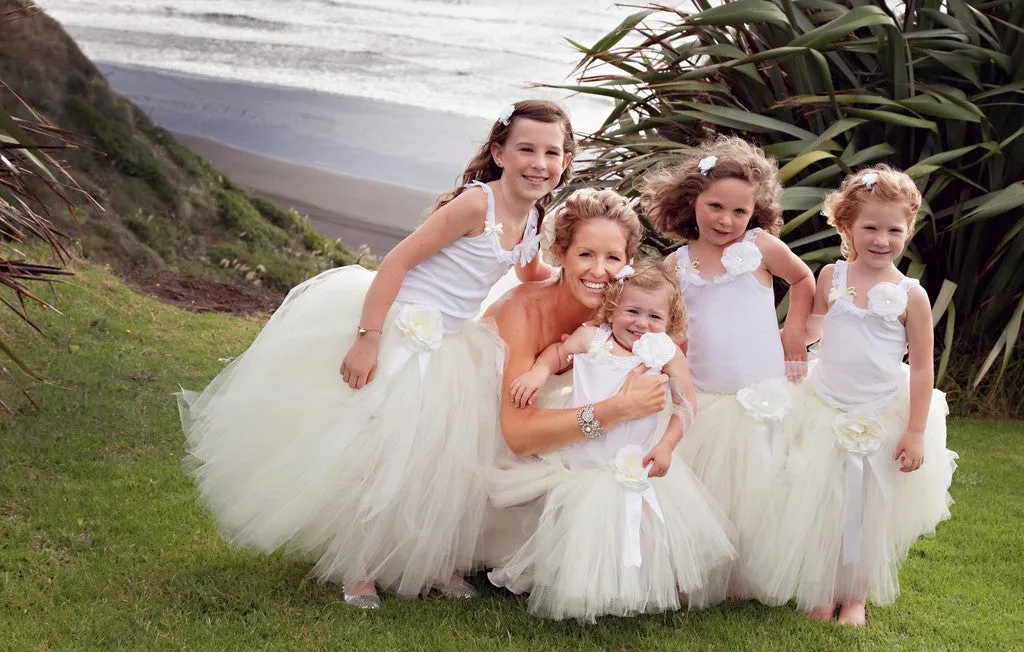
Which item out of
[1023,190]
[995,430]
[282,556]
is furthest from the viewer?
[995,430]

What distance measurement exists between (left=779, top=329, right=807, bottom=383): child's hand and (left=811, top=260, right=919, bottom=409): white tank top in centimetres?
14

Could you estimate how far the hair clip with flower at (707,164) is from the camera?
9.27ft

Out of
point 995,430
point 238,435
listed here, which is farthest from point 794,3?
point 238,435

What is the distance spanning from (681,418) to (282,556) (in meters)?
1.27

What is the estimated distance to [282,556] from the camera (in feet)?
9.95

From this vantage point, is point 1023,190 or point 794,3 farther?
point 794,3

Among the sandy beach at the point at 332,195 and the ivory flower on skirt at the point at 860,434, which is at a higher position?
the ivory flower on skirt at the point at 860,434

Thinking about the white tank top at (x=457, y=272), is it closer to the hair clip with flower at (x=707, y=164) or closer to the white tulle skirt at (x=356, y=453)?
the white tulle skirt at (x=356, y=453)

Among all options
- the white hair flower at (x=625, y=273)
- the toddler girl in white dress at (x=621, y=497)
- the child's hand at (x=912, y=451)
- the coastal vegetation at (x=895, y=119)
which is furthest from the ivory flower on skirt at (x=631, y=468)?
the coastal vegetation at (x=895, y=119)

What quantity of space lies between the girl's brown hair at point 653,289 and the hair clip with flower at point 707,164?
1.01 feet

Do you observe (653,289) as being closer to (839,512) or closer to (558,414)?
(558,414)

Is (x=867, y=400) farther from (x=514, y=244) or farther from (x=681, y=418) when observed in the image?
(x=514, y=244)

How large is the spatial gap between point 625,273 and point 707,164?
1.40 feet

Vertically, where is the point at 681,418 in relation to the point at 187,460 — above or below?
above
